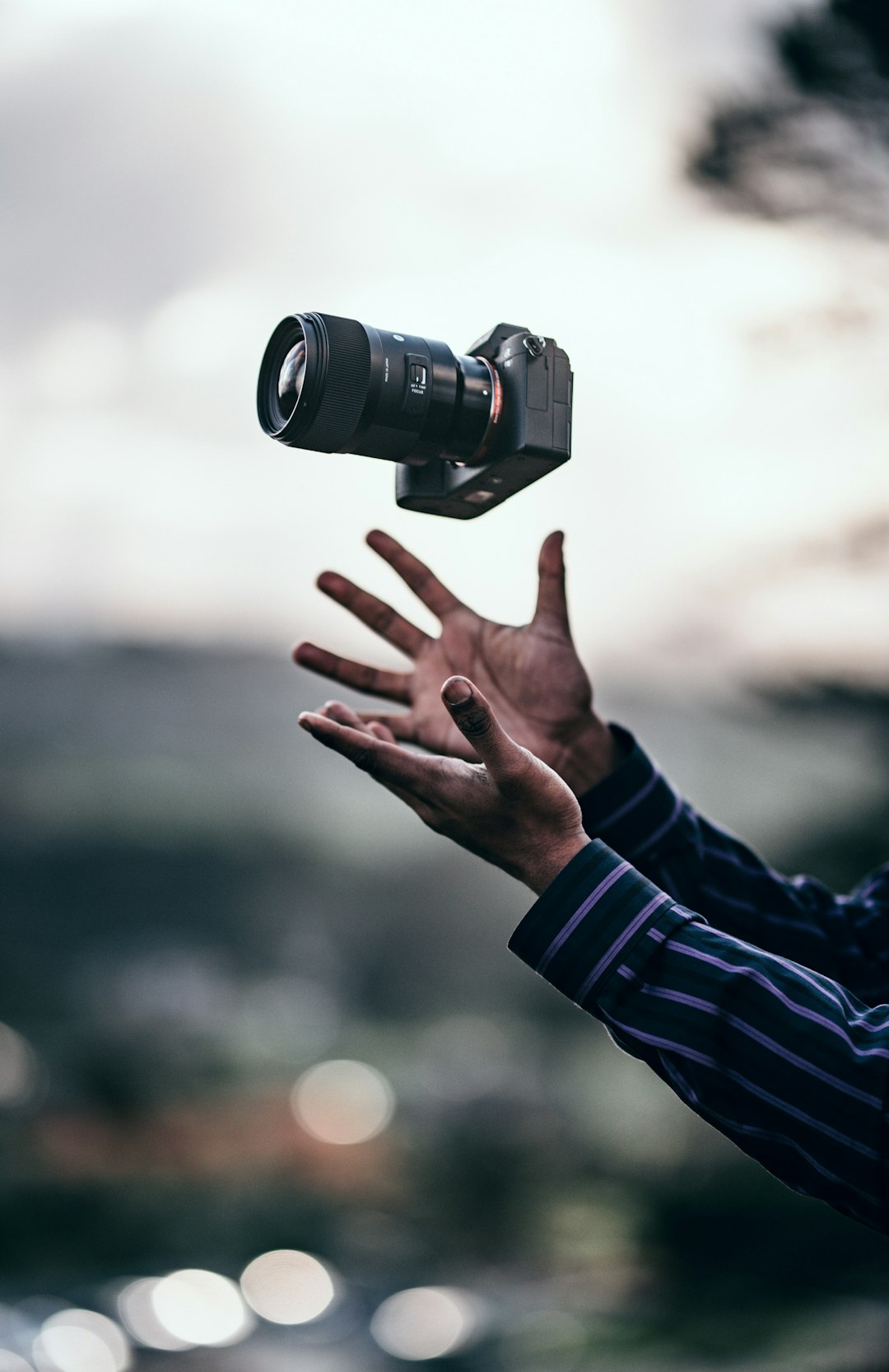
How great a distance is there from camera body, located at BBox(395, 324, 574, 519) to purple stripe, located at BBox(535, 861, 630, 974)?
455 millimetres

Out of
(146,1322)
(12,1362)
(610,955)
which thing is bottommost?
(12,1362)

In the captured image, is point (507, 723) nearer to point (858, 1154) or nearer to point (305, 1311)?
point (858, 1154)

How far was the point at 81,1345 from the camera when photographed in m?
25.8

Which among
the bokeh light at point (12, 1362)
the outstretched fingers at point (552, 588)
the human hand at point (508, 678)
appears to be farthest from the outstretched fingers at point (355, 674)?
the bokeh light at point (12, 1362)

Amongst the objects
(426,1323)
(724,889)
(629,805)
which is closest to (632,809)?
(629,805)

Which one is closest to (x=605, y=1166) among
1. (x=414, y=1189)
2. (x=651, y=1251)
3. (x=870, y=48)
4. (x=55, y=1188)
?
(x=651, y=1251)

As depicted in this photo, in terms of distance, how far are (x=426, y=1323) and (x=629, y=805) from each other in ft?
117

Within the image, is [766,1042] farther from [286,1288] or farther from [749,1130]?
[286,1288]

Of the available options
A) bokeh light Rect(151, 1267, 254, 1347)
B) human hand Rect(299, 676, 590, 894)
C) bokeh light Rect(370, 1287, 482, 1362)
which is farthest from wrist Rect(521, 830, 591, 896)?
bokeh light Rect(370, 1287, 482, 1362)

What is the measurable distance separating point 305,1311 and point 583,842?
34579mm

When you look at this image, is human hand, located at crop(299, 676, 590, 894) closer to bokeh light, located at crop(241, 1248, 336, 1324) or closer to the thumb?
the thumb

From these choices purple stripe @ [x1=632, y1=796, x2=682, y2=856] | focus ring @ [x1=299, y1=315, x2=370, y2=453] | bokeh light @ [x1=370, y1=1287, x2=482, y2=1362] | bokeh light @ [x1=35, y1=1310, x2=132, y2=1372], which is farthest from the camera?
bokeh light @ [x1=370, y1=1287, x2=482, y2=1362]

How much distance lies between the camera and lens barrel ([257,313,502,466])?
1.01m

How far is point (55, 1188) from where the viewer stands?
35.2 m
